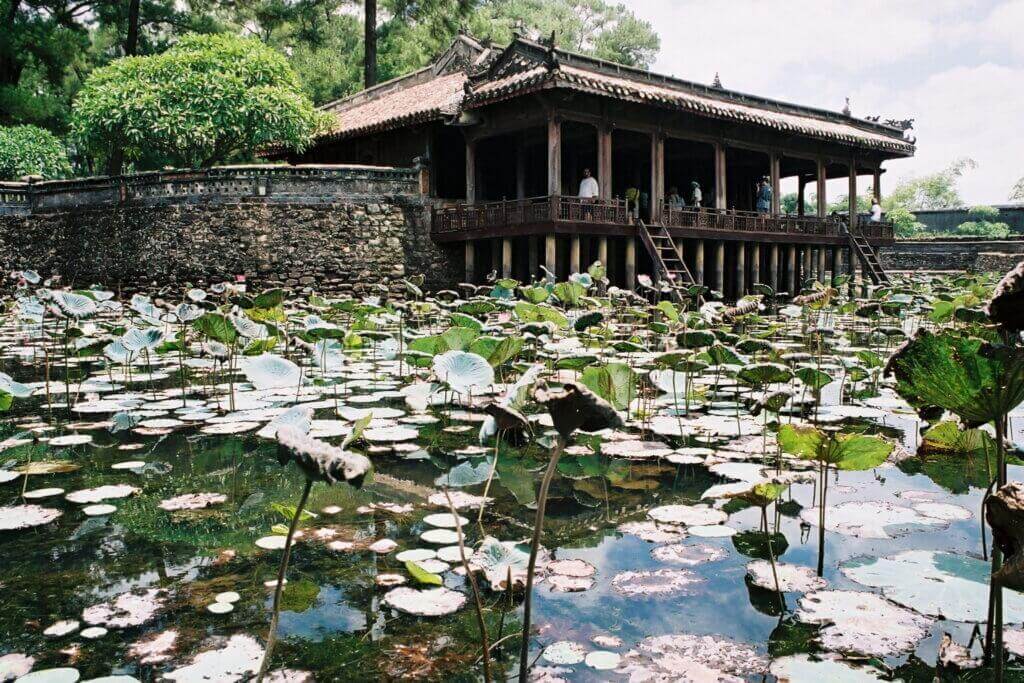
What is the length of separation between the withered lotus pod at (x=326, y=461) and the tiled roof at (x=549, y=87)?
10.4 meters

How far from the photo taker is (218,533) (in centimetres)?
243

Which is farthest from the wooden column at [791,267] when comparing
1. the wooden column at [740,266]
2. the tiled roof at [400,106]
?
the tiled roof at [400,106]

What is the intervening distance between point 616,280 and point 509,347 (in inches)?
395

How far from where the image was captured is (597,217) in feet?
39.2

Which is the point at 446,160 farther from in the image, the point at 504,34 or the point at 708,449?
the point at 708,449

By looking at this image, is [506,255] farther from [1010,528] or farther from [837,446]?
[1010,528]

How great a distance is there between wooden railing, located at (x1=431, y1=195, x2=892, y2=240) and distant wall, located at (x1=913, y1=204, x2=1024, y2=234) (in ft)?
58.9

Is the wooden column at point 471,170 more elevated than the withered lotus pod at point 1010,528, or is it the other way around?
the wooden column at point 471,170

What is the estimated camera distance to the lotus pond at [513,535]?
1.61m

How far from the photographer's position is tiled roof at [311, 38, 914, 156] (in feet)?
37.8

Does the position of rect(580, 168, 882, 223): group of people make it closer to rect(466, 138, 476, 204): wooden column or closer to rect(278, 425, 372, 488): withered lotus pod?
rect(466, 138, 476, 204): wooden column

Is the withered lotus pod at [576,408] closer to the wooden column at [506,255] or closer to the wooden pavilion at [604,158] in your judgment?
the wooden pavilion at [604,158]

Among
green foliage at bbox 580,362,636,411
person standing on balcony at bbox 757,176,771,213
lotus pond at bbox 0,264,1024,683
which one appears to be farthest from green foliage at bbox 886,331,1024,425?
person standing on balcony at bbox 757,176,771,213

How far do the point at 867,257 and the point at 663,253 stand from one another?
20.4 feet
